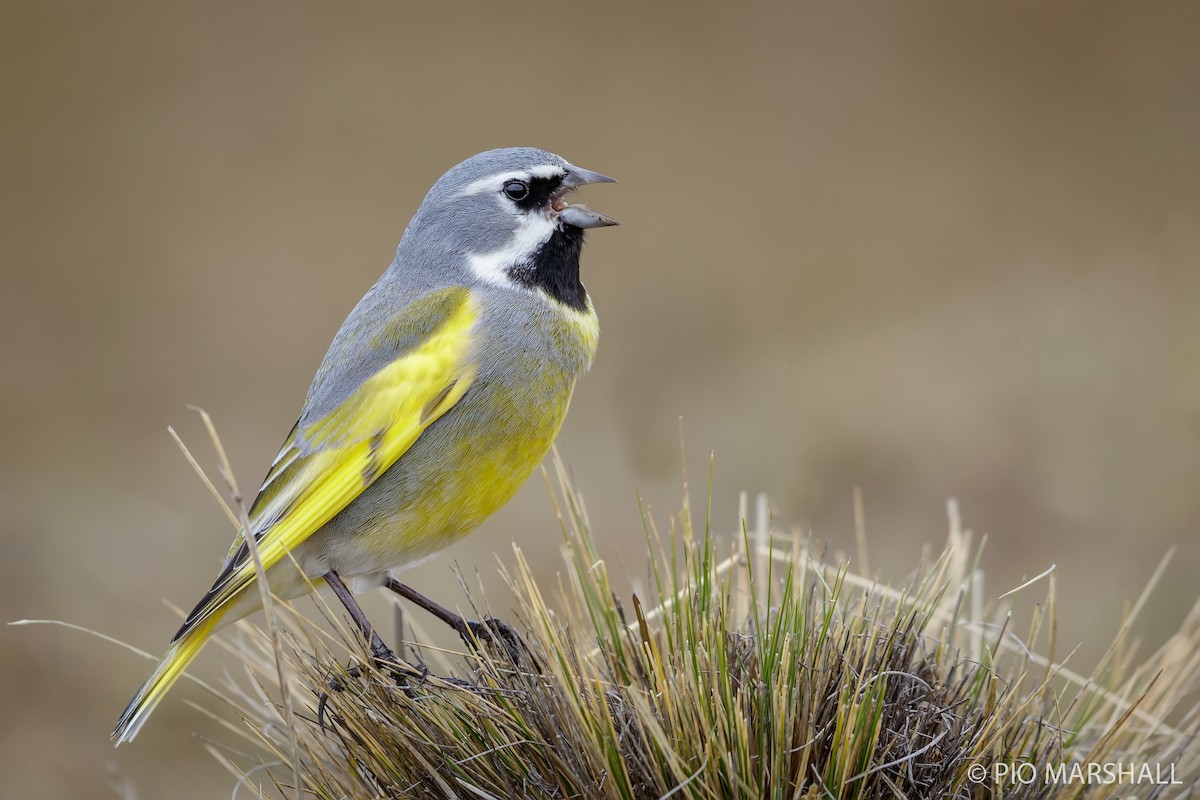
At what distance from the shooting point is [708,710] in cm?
176

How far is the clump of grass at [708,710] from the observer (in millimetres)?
1757

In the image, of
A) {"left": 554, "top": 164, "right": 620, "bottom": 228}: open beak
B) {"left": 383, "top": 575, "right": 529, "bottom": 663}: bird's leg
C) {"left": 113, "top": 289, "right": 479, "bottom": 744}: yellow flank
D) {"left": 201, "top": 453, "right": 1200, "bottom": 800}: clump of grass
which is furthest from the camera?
{"left": 554, "top": 164, "right": 620, "bottom": 228}: open beak

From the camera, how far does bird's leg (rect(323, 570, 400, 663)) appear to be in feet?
7.50

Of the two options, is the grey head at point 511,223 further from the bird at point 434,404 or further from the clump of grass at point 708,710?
the clump of grass at point 708,710

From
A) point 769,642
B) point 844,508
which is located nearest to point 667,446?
point 844,508

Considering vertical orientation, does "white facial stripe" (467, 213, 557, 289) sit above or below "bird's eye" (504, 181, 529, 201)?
below

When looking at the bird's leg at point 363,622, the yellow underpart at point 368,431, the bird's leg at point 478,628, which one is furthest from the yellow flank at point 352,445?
the bird's leg at point 478,628

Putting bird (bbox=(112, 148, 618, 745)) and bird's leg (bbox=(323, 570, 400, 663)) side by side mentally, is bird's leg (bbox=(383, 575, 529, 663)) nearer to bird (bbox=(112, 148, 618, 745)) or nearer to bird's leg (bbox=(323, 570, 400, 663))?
bird (bbox=(112, 148, 618, 745))

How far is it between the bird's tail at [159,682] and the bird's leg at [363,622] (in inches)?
10.5

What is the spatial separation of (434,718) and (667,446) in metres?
3.39

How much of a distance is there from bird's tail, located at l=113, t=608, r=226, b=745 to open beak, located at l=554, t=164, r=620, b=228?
126cm

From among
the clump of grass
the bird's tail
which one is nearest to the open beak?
the clump of grass

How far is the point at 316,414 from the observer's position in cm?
262

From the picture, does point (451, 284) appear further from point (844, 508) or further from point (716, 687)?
point (844, 508)
